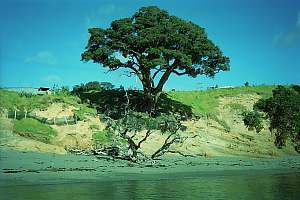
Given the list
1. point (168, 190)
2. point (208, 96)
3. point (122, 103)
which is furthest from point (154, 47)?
point (168, 190)

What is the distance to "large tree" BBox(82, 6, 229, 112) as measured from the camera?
138ft

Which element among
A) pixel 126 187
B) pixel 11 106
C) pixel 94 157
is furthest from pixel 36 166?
pixel 11 106

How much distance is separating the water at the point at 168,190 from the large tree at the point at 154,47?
19.9m

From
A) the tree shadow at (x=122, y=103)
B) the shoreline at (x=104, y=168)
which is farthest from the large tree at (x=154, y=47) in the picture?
the shoreline at (x=104, y=168)

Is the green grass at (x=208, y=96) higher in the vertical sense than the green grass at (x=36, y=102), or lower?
higher

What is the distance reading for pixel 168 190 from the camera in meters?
18.8

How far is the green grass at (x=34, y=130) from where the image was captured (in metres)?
32.1

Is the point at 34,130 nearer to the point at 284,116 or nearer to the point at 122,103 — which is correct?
the point at 122,103

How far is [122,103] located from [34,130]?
48.0ft

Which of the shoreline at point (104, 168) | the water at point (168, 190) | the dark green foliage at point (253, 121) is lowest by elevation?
the water at point (168, 190)

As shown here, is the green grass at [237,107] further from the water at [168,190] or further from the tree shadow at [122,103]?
the water at [168,190]

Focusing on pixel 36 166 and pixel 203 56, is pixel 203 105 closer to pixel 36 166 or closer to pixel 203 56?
pixel 203 56

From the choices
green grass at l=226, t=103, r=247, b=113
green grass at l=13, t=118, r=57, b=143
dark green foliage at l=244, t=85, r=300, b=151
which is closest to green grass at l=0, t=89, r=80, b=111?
green grass at l=13, t=118, r=57, b=143

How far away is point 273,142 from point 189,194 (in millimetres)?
26996
